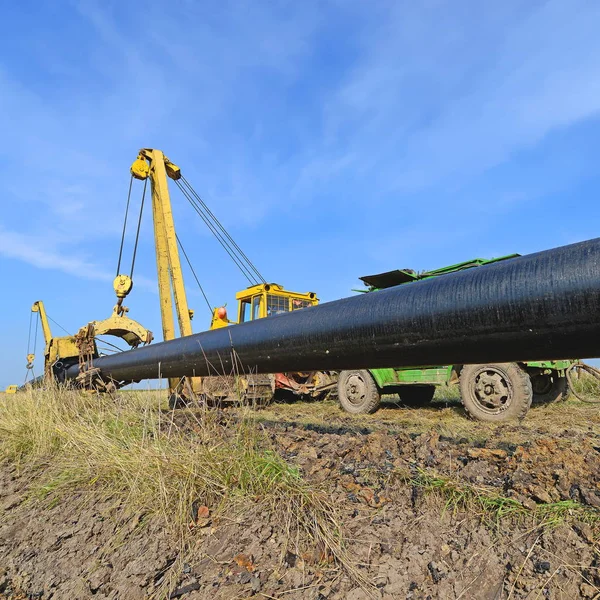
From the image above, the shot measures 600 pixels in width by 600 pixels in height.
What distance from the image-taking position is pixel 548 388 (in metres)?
6.84

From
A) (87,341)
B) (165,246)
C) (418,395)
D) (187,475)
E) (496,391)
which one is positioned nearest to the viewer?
(187,475)

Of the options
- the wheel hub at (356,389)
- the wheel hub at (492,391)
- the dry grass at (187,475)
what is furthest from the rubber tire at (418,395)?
the dry grass at (187,475)

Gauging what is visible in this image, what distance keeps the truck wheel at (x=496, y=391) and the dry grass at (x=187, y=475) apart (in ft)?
12.7

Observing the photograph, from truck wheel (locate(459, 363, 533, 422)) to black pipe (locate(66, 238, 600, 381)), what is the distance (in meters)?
3.83

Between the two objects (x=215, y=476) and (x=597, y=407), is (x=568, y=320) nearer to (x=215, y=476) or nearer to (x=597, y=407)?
(x=215, y=476)

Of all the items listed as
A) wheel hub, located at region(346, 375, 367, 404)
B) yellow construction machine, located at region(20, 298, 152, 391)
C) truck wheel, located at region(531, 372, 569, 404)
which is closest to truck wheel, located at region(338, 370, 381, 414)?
wheel hub, located at region(346, 375, 367, 404)

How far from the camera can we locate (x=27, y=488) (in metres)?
2.74

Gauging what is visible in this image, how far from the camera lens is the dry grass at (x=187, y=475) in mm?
1721

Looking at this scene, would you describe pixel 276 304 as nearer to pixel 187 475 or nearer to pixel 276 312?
pixel 276 312

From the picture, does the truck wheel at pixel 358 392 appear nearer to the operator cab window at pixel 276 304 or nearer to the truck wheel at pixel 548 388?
the truck wheel at pixel 548 388

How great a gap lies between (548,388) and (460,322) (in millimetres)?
6208

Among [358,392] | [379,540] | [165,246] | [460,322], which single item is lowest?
[379,540]

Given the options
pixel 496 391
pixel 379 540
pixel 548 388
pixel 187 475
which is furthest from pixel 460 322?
pixel 548 388

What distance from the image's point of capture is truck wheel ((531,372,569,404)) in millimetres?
6762
